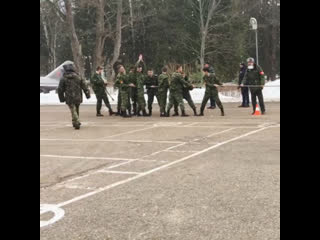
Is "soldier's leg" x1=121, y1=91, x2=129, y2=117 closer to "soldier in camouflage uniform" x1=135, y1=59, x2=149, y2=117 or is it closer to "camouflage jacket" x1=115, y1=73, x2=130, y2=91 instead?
"camouflage jacket" x1=115, y1=73, x2=130, y2=91

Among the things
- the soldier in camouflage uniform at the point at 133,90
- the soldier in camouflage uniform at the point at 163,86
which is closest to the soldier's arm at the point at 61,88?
the soldier in camouflage uniform at the point at 133,90

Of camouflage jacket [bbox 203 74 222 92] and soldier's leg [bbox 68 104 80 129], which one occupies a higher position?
camouflage jacket [bbox 203 74 222 92]

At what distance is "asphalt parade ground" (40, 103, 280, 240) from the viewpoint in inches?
184

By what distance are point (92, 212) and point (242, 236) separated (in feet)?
5.95

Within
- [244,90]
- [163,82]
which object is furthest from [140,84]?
[244,90]

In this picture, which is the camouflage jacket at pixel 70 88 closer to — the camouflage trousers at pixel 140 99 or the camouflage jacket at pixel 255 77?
the camouflage trousers at pixel 140 99

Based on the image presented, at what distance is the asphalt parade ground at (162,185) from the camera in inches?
184

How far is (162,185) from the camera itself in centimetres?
638

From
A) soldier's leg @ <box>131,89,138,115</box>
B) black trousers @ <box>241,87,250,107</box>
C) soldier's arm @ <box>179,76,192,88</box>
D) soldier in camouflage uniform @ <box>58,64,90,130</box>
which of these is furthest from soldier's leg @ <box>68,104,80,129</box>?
black trousers @ <box>241,87,250,107</box>

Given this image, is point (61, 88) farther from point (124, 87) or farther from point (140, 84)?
point (140, 84)

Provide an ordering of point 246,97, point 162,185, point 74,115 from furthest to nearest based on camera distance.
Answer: point 246,97, point 74,115, point 162,185
